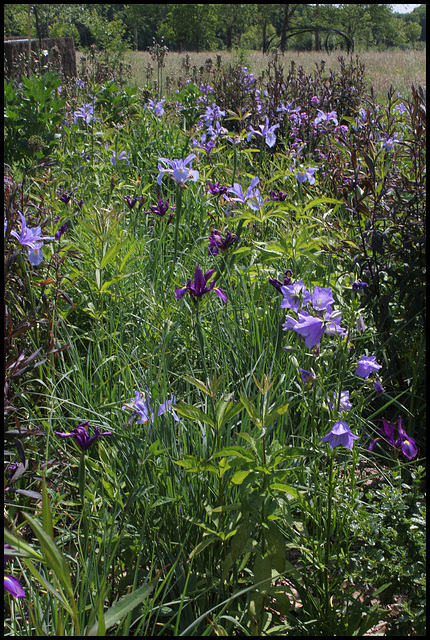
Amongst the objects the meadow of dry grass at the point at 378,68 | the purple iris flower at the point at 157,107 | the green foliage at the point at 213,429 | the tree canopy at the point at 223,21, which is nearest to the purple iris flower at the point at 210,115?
the purple iris flower at the point at 157,107

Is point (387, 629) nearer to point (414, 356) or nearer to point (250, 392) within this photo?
point (250, 392)

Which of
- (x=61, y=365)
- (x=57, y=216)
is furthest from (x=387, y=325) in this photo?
(x=57, y=216)

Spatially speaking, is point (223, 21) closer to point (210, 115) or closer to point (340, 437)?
point (210, 115)

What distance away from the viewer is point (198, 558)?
1.16m

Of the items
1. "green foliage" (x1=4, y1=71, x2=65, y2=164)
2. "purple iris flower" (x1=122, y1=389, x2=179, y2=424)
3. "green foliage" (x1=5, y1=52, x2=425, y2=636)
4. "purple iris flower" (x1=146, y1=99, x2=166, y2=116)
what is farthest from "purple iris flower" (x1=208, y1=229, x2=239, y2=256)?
"purple iris flower" (x1=146, y1=99, x2=166, y2=116)

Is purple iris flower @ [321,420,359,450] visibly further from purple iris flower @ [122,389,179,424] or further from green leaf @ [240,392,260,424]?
purple iris flower @ [122,389,179,424]

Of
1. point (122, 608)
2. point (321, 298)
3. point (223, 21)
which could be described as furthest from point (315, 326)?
point (223, 21)

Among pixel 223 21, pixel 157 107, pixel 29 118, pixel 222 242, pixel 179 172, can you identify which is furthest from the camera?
pixel 223 21

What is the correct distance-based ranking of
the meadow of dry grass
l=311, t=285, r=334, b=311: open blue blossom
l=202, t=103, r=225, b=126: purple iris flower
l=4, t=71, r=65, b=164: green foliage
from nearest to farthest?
1. l=311, t=285, r=334, b=311: open blue blossom
2. l=4, t=71, r=65, b=164: green foliage
3. l=202, t=103, r=225, b=126: purple iris flower
4. the meadow of dry grass

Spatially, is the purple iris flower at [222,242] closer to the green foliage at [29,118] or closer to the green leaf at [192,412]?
the green leaf at [192,412]

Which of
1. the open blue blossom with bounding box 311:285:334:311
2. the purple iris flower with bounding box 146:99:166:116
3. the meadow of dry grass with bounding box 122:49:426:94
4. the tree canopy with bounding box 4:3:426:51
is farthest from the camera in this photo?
the tree canopy with bounding box 4:3:426:51

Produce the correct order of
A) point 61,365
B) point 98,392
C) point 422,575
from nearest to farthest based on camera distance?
point 422,575 < point 98,392 < point 61,365

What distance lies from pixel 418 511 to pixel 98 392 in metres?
1.10

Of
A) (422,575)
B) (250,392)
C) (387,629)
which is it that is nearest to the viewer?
(422,575)
